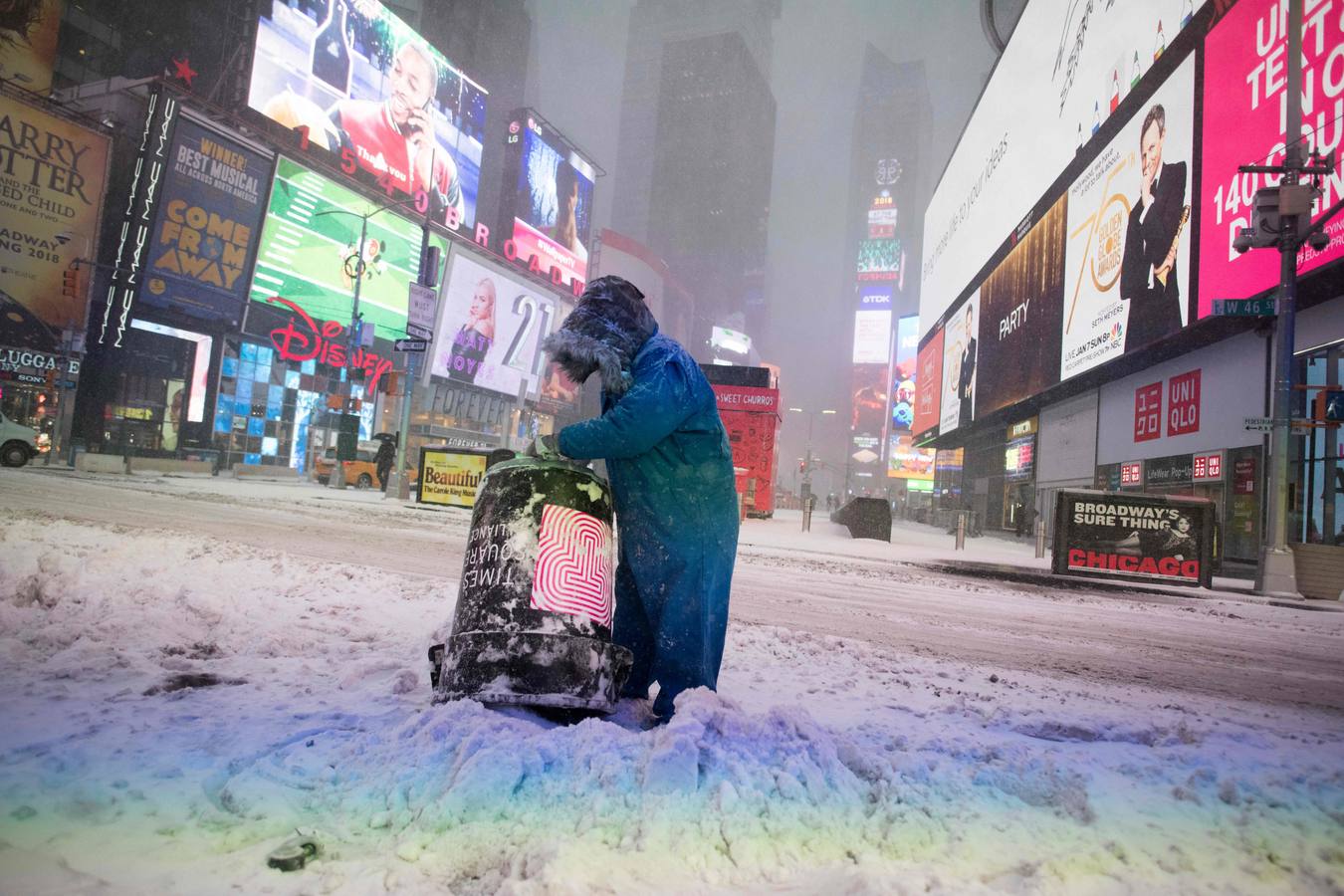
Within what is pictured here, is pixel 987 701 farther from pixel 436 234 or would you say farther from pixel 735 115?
pixel 735 115

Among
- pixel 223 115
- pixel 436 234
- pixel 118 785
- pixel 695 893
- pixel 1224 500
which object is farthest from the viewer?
pixel 436 234

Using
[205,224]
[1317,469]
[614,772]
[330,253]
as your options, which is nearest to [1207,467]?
[1317,469]

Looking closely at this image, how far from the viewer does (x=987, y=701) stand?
3.31 m

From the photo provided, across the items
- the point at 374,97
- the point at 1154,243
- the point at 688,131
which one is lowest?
the point at 1154,243

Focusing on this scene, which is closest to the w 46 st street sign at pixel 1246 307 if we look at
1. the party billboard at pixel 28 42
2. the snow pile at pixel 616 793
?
the snow pile at pixel 616 793

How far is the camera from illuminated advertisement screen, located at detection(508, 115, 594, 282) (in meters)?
50.7

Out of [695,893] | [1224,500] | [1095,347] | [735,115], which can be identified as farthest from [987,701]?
[735,115]

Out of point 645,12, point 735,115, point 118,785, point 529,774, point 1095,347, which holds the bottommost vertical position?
point 118,785

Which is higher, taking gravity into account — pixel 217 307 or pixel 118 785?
pixel 217 307

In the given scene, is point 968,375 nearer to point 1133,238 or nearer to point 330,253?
point 1133,238

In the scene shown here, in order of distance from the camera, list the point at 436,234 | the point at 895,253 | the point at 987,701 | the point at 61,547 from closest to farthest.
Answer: the point at 987,701
the point at 61,547
the point at 436,234
the point at 895,253

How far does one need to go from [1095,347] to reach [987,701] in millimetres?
19607

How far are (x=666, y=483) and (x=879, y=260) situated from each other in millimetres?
163057

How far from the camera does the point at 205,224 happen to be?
26391 millimetres
